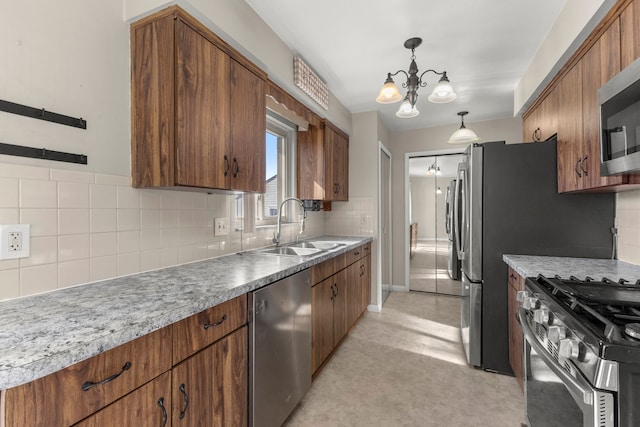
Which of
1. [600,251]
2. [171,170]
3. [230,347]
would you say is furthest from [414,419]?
[171,170]

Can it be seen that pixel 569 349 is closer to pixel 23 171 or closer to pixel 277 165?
pixel 23 171

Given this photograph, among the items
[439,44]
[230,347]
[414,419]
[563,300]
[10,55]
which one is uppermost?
[439,44]

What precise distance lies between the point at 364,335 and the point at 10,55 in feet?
9.84

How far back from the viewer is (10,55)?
106 centimetres

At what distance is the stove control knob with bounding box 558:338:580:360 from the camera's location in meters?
0.93

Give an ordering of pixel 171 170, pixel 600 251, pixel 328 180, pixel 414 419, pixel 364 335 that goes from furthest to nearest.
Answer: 1. pixel 328 180
2. pixel 364 335
3. pixel 600 251
4. pixel 414 419
5. pixel 171 170

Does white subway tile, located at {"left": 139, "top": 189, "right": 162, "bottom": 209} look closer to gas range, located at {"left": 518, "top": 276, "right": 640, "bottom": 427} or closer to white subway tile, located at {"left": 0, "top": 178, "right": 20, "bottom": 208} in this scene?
white subway tile, located at {"left": 0, "top": 178, "right": 20, "bottom": 208}

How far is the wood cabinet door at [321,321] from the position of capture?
2.02 metres

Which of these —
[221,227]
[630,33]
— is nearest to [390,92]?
[630,33]

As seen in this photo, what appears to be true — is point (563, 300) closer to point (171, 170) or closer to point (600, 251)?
point (600, 251)

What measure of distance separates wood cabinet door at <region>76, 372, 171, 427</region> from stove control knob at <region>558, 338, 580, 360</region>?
1306 millimetres

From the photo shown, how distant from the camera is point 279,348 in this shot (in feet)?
5.10

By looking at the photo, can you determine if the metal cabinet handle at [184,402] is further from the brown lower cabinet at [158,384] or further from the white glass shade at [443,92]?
the white glass shade at [443,92]

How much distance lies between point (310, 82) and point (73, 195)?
1.94 meters
